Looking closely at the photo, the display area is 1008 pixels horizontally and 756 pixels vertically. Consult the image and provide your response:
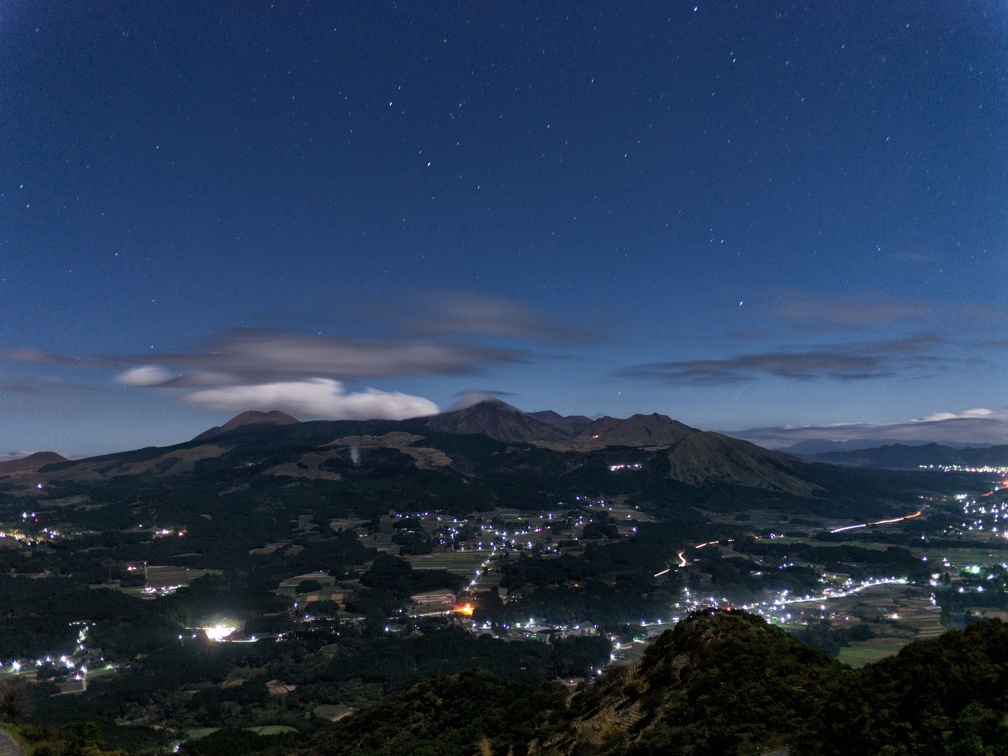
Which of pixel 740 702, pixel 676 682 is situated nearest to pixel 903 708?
pixel 740 702

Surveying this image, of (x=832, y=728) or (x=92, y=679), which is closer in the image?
(x=832, y=728)

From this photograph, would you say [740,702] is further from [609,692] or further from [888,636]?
[888,636]

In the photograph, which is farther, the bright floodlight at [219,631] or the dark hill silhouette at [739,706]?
the bright floodlight at [219,631]

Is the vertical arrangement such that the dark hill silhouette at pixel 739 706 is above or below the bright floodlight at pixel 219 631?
above

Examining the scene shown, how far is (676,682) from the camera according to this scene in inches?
1833

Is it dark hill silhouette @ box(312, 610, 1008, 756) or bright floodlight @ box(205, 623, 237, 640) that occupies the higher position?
dark hill silhouette @ box(312, 610, 1008, 756)

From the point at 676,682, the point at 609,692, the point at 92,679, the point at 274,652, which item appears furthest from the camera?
the point at 274,652

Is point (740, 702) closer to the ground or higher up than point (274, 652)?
higher up

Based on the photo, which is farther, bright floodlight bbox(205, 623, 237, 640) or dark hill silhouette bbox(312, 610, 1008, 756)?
bright floodlight bbox(205, 623, 237, 640)

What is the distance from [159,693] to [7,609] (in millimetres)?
97654

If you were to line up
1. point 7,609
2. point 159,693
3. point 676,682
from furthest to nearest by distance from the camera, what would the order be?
point 7,609, point 159,693, point 676,682

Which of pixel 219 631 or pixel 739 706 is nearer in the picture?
pixel 739 706

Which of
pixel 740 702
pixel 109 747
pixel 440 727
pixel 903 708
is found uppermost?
pixel 903 708

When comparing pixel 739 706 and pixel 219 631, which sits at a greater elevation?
pixel 739 706
